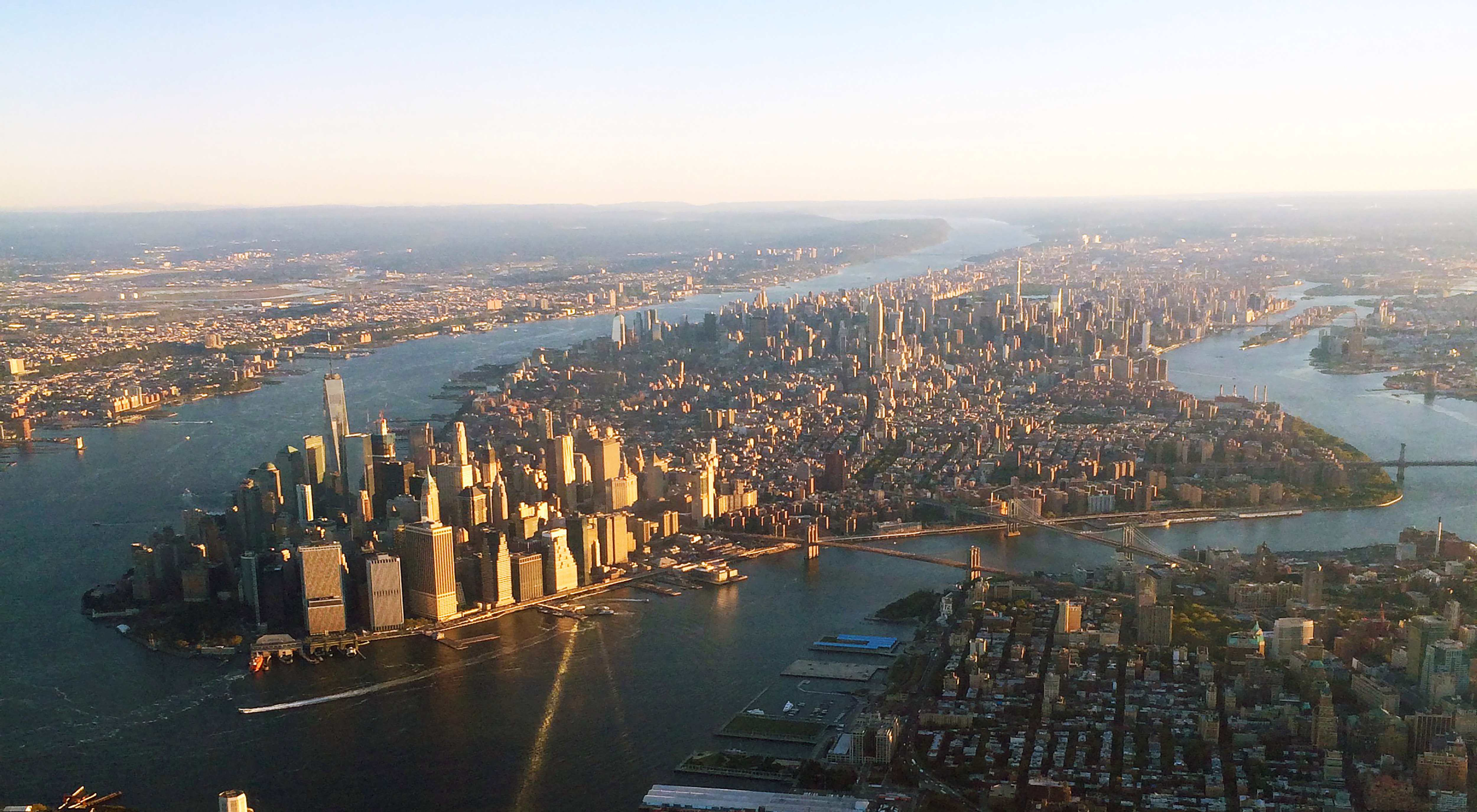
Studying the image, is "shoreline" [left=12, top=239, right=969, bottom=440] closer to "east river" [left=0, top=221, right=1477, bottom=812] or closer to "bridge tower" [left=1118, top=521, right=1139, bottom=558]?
"east river" [left=0, top=221, right=1477, bottom=812]

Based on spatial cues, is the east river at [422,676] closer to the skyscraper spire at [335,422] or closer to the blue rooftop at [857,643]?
the blue rooftop at [857,643]

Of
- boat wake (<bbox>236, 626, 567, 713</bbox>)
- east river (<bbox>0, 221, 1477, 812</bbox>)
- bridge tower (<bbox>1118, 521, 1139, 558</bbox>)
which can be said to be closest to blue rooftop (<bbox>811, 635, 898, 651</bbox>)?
east river (<bbox>0, 221, 1477, 812</bbox>)

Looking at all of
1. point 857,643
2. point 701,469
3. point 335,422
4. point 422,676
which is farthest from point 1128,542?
point 335,422

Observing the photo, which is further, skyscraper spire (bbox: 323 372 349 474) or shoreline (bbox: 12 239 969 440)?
shoreline (bbox: 12 239 969 440)

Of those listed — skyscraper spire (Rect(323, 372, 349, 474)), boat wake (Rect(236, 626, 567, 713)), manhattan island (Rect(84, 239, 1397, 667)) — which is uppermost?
skyscraper spire (Rect(323, 372, 349, 474))

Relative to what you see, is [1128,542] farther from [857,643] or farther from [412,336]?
[412,336]

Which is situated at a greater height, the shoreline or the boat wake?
the shoreline

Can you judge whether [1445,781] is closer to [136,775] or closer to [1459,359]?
[136,775]
